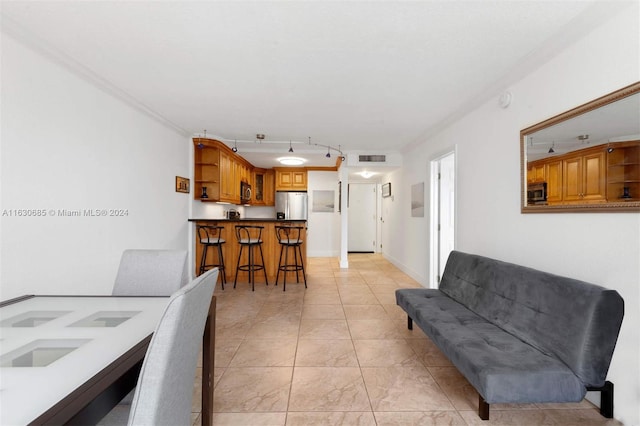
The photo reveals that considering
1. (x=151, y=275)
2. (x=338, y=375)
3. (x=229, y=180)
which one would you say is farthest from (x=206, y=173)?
(x=338, y=375)

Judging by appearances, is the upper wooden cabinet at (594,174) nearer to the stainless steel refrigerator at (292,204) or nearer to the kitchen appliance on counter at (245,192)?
the kitchen appliance on counter at (245,192)

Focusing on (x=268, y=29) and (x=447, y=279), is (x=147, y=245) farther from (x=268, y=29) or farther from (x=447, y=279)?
(x=447, y=279)

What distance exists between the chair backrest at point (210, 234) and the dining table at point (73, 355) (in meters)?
2.99

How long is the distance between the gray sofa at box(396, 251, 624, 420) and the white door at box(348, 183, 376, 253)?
6416 mm

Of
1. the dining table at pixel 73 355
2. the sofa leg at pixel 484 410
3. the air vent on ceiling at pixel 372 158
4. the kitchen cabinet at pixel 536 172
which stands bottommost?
the sofa leg at pixel 484 410

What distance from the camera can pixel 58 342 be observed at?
3.51ft

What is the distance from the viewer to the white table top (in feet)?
2.46

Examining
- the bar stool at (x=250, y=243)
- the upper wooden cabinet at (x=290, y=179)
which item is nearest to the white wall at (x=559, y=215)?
the bar stool at (x=250, y=243)

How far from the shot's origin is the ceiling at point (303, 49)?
5.80 ft

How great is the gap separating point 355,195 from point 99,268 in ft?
22.7

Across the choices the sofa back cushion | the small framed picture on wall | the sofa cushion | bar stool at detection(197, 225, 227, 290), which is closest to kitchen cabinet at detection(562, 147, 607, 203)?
the sofa back cushion

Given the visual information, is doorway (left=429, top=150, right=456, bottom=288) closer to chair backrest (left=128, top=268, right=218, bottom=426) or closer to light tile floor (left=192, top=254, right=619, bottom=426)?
light tile floor (left=192, top=254, right=619, bottom=426)

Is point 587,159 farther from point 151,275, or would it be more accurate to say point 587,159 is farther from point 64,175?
point 64,175

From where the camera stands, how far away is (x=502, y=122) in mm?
2715
